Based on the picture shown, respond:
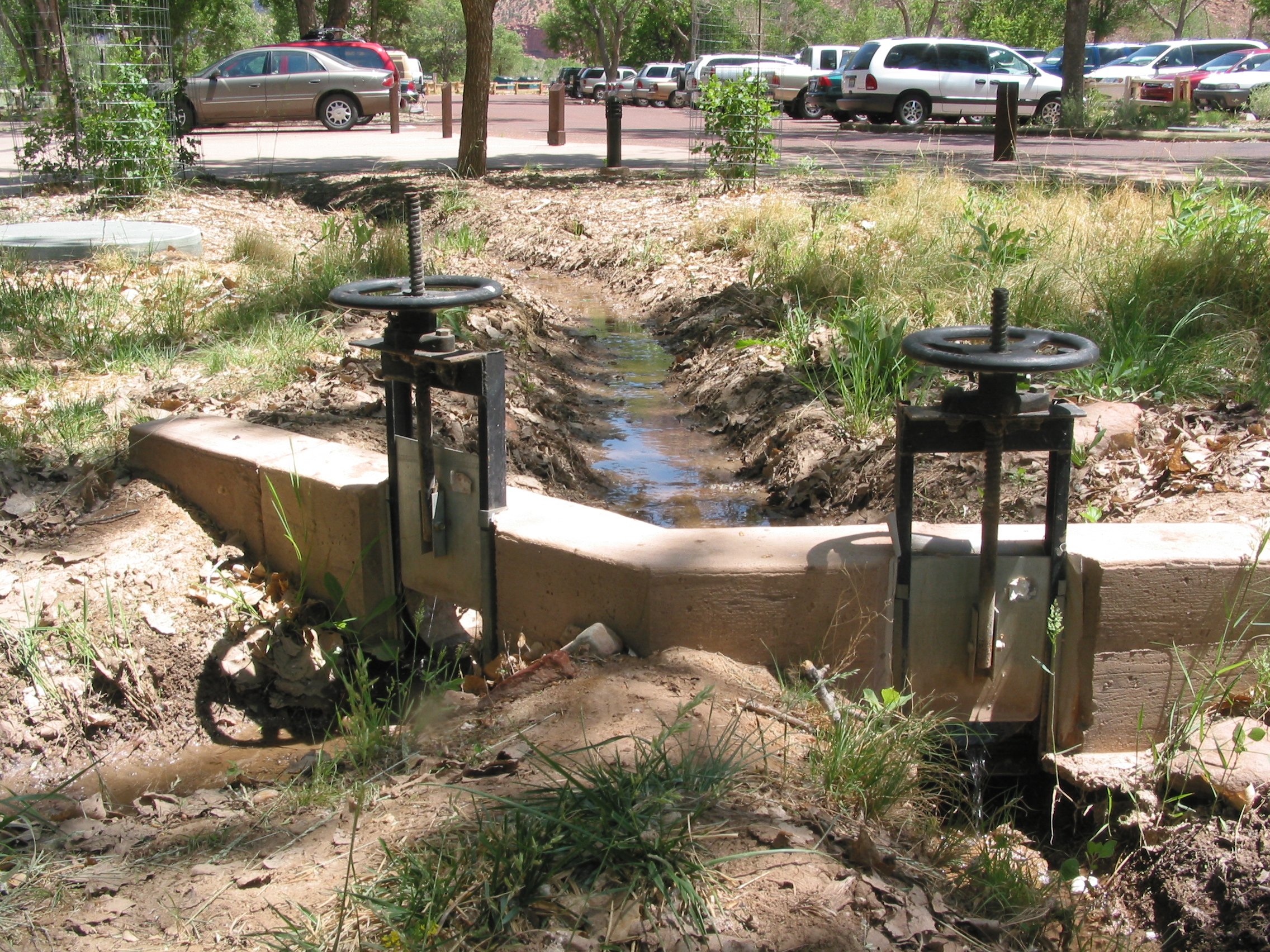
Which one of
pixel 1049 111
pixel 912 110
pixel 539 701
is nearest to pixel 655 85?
pixel 912 110

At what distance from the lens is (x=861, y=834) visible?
2.19 metres

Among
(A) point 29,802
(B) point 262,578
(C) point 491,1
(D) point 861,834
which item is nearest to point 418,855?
(D) point 861,834

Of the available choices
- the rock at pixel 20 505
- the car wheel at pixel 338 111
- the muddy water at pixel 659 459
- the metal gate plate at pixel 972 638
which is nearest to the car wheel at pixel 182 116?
the car wheel at pixel 338 111

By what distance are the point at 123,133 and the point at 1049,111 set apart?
17360mm

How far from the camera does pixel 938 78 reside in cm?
2138

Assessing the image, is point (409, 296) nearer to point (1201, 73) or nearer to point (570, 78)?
point (1201, 73)

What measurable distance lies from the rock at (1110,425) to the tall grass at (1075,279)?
16 centimetres

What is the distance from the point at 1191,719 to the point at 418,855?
2147 millimetres

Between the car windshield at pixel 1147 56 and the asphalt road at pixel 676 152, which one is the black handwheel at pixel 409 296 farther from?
the car windshield at pixel 1147 56

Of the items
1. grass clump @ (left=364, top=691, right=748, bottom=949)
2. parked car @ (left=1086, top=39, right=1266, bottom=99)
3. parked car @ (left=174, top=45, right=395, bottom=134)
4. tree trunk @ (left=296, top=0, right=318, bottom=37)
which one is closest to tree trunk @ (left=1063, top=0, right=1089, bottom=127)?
parked car @ (left=1086, top=39, right=1266, bottom=99)

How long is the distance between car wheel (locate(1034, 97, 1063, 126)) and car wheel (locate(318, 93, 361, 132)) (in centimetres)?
1354

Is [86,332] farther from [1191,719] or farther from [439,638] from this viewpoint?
[1191,719]

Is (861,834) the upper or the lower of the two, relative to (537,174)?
lower

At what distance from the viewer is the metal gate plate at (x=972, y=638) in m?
3.14
